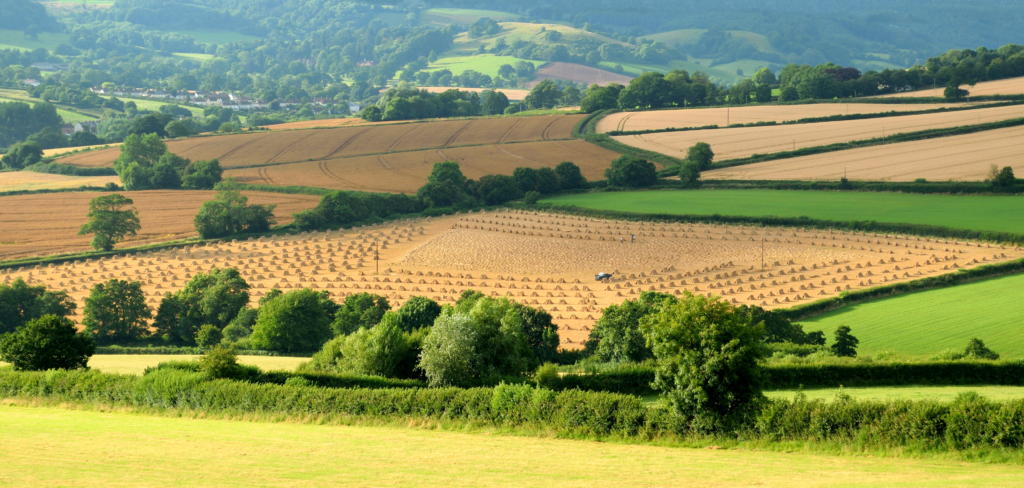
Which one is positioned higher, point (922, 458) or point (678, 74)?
point (678, 74)

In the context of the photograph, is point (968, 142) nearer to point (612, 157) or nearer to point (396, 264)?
point (612, 157)

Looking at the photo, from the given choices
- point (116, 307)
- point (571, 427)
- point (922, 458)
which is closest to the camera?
point (922, 458)

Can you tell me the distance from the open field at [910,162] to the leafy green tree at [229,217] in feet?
164

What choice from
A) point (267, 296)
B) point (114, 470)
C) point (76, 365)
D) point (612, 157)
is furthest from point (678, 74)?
point (114, 470)

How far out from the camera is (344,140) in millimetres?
164375

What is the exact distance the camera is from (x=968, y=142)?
127250 mm

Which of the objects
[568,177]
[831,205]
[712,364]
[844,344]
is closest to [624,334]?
[844,344]

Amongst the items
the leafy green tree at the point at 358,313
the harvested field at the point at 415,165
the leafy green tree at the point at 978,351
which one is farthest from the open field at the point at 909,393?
the harvested field at the point at 415,165

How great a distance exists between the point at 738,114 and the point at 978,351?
117198mm

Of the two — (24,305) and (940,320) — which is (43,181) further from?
(940,320)

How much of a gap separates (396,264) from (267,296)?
17137 millimetres

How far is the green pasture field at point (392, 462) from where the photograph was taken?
28.9 meters

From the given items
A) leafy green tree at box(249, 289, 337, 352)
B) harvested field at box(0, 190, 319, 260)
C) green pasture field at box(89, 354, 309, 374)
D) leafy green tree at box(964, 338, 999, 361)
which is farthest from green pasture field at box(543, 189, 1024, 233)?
green pasture field at box(89, 354, 309, 374)

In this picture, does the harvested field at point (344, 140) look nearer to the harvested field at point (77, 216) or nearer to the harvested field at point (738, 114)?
the harvested field at point (738, 114)
